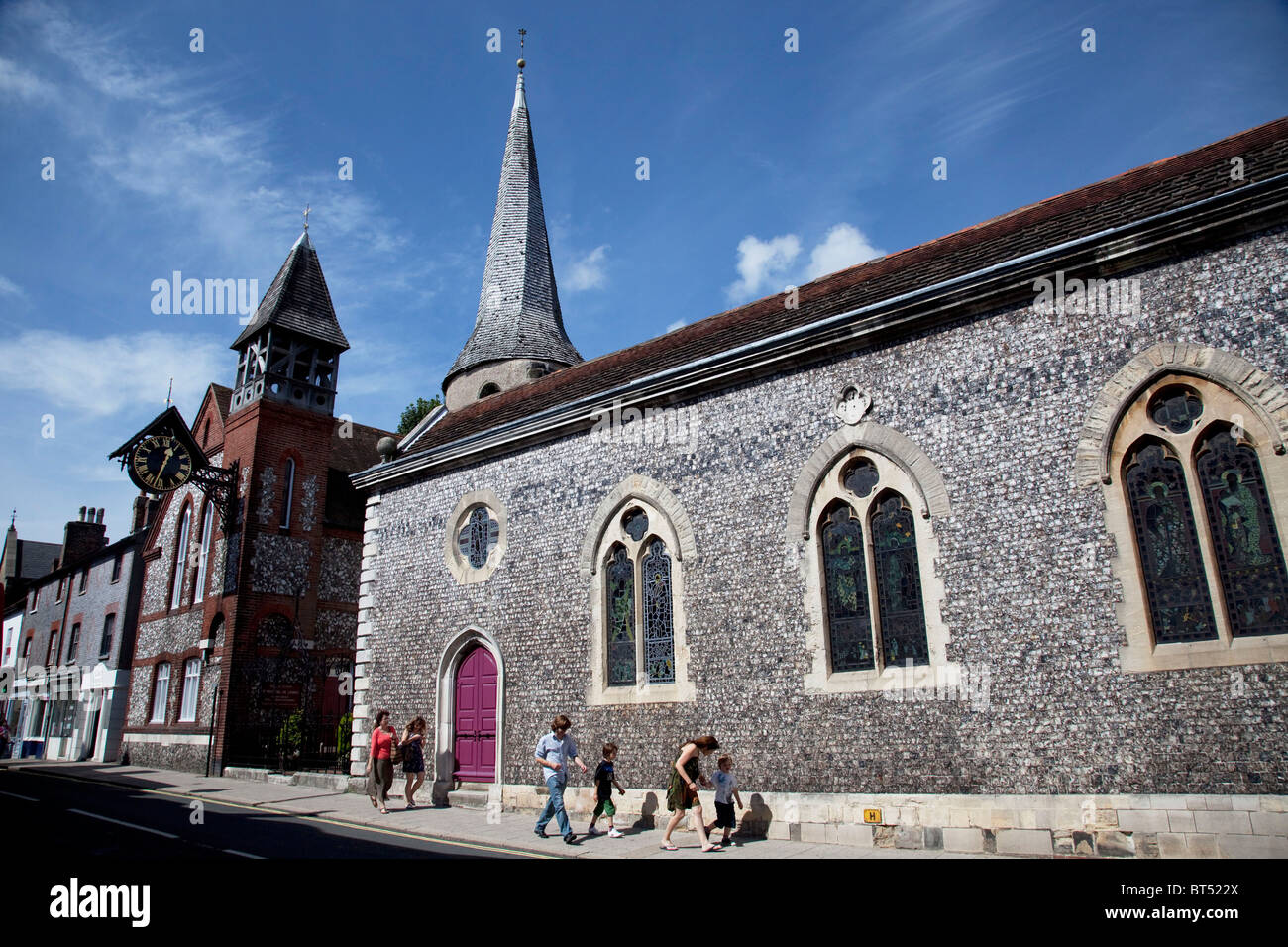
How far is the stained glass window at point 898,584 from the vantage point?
971 cm

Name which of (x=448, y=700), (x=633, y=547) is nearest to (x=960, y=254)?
(x=633, y=547)

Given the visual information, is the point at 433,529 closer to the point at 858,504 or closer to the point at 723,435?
the point at 723,435

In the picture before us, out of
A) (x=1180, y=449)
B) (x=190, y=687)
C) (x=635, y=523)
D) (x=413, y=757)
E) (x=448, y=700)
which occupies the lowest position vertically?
(x=413, y=757)

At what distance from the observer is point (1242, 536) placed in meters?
8.08

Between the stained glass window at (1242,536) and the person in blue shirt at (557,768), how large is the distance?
23.9ft

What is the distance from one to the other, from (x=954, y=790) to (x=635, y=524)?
5877mm

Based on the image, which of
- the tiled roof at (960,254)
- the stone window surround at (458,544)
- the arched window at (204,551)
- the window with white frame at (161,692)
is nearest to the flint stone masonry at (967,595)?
the tiled roof at (960,254)

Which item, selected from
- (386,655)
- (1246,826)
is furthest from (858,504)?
(386,655)

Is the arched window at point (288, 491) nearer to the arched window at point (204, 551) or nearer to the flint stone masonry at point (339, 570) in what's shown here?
the flint stone masonry at point (339, 570)

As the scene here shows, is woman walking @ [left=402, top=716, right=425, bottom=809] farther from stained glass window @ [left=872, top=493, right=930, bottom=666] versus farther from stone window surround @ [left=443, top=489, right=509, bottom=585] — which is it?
stained glass window @ [left=872, top=493, right=930, bottom=666]

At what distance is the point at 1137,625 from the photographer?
8.28 m

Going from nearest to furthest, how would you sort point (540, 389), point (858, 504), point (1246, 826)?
1. point (1246, 826)
2. point (858, 504)
3. point (540, 389)

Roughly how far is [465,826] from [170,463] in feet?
54.0

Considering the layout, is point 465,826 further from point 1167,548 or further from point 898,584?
point 1167,548
